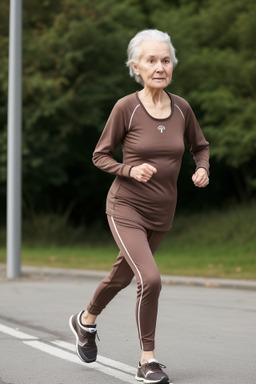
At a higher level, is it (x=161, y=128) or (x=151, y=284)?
(x=161, y=128)

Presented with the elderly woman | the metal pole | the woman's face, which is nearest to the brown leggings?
the elderly woman

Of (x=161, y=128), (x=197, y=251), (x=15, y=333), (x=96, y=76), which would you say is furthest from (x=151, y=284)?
(x=96, y=76)

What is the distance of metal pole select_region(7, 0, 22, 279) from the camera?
48.1 feet

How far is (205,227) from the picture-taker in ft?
90.6

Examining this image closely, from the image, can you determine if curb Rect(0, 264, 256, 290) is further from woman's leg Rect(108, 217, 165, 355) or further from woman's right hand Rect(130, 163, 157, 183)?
woman's right hand Rect(130, 163, 157, 183)

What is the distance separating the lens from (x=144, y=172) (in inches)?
215

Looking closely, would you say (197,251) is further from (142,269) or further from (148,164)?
(148,164)

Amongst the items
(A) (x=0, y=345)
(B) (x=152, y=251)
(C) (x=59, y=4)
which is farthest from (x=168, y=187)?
(C) (x=59, y=4)

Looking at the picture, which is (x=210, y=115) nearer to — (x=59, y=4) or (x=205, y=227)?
(x=205, y=227)

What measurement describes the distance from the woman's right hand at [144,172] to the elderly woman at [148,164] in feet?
0.14

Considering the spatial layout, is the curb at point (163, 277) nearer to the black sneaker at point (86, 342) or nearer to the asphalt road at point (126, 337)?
the asphalt road at point (126, 337)

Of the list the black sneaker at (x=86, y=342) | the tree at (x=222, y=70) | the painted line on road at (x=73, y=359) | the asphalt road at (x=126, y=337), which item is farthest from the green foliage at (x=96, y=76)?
→ the black sneaker at (x=86, y=342)

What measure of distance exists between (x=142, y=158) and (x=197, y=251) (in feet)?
57.9

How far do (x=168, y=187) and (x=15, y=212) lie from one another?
9.21m
